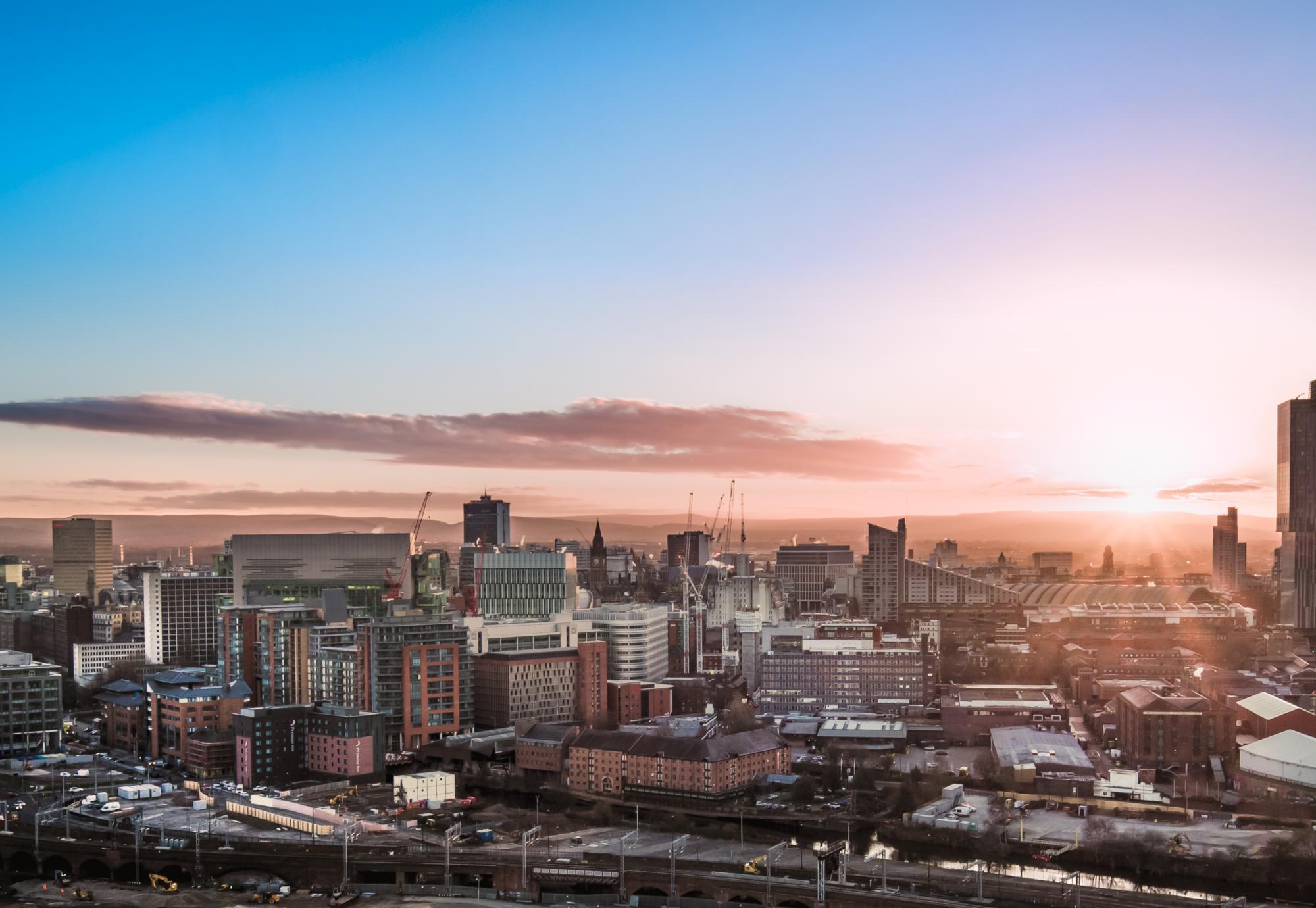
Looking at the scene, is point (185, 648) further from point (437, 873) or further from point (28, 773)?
point (437, 873)

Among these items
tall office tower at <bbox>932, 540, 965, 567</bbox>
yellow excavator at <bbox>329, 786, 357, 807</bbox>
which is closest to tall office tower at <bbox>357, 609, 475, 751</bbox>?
yellow excavator at <bbox>329, 786, 357, 807</bbox>

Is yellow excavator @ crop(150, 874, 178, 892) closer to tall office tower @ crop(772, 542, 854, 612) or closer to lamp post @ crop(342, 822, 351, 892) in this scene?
lamp post @ crop(342, 822, 351, 892)

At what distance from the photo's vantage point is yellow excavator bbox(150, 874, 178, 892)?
24.5m

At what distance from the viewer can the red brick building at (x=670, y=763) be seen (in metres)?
30.7

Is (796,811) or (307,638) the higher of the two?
(307,638)

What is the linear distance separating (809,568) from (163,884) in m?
72.1

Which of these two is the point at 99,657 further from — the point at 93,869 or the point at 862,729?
the point at 862,729

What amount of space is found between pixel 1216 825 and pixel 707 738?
11.3m

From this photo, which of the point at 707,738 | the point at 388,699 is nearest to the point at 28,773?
the point at 388,699

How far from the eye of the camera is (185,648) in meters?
55.3

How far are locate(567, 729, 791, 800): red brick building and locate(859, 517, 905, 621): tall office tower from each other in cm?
4782

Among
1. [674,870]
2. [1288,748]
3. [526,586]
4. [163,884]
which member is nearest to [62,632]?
Result: [526,586]

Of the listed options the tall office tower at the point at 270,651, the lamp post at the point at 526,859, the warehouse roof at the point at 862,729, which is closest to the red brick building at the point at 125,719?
the tall office tower at the point at 270,651

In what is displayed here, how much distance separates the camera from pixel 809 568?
94.1 m
